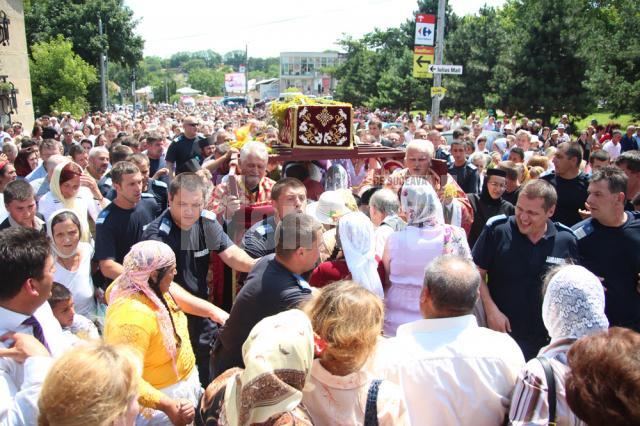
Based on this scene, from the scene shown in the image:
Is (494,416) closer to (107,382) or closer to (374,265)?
(374,265)

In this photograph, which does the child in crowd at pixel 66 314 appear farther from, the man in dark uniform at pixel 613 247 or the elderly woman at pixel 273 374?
the man in dark uniform at pixel 613 247

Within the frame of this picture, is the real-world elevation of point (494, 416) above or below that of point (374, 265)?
below

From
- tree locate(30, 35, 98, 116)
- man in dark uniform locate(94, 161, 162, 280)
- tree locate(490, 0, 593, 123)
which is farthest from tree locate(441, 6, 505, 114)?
man in dark uniform locate(94, 161, 162, 280)

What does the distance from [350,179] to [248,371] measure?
550 centimetres

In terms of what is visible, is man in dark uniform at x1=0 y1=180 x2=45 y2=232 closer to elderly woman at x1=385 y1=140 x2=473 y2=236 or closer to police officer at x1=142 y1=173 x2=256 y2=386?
police officer at x1=142 y1=173 x2=256 y2=386

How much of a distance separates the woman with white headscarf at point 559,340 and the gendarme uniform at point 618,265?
1868 millimetres

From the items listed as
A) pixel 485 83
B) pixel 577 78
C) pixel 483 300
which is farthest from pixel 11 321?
pixel 485 83

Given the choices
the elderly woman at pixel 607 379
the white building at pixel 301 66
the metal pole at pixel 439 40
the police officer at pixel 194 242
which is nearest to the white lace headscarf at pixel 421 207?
the police officer at pixel 194 242

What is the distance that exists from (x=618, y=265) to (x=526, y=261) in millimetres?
766

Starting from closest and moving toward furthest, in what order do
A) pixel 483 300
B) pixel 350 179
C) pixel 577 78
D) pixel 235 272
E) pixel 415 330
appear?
pixel 415 330 → pixel 483 300 → pixel 235 272 → pixel 350 179 → pixel 577 78

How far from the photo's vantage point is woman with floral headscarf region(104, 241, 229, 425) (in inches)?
104

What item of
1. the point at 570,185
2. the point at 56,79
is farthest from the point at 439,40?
the point at 56,79

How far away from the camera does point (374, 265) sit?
3342 millimetres

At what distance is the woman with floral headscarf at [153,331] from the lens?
104 inches
